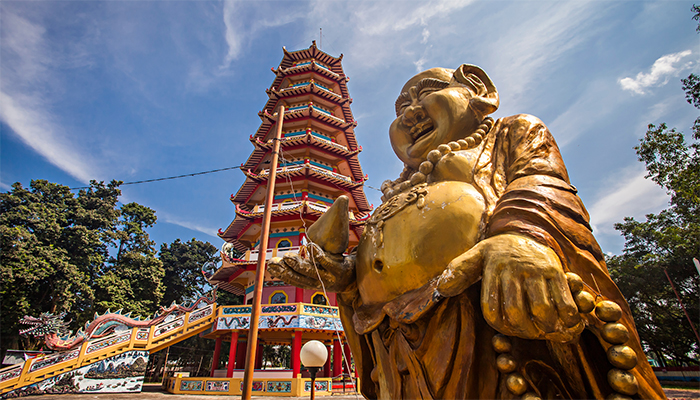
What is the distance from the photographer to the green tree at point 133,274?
16.9 metres

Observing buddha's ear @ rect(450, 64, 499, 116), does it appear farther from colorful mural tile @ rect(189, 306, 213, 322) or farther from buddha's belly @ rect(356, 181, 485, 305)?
colorful mural tile @ rect(189, 306, 213, 322)

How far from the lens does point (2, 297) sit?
13.5 metres

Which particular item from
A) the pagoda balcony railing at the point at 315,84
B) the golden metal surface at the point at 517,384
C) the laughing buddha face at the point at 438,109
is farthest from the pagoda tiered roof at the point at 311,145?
the golden metal surface at the point at 517,384

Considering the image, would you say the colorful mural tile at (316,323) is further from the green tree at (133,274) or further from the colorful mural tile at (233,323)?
the green tree at (133,274)

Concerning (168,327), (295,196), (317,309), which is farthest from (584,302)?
(168,327)

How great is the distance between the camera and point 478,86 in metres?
2.10

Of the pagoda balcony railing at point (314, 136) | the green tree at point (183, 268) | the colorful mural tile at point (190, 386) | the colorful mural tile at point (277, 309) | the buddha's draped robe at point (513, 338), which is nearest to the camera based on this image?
the buddha's draped robe at point (513, 338)

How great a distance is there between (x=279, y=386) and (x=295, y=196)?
5795mm

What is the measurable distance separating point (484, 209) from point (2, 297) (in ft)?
62.7

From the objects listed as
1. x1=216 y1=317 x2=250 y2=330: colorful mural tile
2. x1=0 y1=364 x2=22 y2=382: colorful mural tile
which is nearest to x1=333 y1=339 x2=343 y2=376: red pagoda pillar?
x1=216 y1=317 x2=250 y2=330: colorful mural tile

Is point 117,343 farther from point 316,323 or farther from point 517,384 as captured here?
point 517,384

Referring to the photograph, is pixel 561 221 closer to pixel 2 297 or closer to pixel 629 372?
pixel 629 372

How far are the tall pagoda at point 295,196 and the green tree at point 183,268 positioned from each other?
685 cm

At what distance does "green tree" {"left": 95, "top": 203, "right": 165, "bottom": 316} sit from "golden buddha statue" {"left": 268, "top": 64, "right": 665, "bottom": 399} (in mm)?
19120
